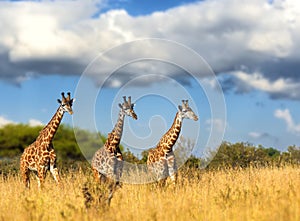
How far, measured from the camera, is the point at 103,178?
13.1 meters

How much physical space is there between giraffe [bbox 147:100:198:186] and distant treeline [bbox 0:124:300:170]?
1446 millimetres

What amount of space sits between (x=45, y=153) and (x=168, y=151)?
3.55m

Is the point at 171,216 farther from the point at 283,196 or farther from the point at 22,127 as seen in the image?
the point at 22,127

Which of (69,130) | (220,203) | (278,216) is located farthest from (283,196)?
(69,130)

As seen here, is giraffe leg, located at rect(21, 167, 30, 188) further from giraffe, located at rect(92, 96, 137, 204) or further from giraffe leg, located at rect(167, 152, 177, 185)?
giraffe leg, located at rect(167, 152, 177, 185)

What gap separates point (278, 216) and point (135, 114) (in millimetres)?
5760

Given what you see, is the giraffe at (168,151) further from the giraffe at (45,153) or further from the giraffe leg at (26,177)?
the giraffe leg at (26,177)

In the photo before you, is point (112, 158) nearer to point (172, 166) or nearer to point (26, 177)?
Answer: point (172, 166)

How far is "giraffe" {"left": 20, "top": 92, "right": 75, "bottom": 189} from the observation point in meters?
14.2

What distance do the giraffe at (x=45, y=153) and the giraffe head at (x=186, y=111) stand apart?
122 inches

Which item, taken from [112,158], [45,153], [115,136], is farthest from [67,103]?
[112,158]

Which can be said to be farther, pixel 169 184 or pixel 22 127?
pixel 22 127

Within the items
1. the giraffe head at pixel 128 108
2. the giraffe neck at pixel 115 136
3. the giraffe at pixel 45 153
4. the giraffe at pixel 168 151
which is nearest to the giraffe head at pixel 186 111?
the giraffe at pixel 168 151

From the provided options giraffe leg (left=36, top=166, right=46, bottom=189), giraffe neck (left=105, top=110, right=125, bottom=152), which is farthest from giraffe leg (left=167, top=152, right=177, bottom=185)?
giraffe leg (left=36, top=166, right=46, bottom=189)
